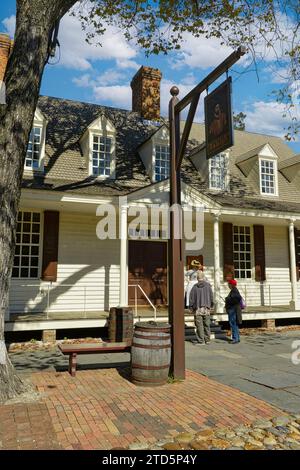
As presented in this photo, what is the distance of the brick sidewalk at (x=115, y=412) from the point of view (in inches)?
170

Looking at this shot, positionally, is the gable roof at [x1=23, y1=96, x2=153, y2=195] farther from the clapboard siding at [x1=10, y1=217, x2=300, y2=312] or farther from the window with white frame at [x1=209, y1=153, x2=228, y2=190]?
the window with white frame at [x1=209, y1=153, x2=228, y2=190]

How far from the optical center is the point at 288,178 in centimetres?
1752

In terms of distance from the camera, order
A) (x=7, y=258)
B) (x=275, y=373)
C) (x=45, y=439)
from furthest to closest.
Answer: (x=275, y=373) → (x=7, y=258) → (x=45, y=439)

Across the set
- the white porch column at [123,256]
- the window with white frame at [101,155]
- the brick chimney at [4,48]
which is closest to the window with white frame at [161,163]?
the window with white frame at [101,155]

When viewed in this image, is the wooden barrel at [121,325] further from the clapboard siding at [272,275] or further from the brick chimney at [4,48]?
the brick chimney at [4,48]

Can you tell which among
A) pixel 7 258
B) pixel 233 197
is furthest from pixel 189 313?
pixel 7 258

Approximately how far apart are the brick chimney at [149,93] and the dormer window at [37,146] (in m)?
5.63

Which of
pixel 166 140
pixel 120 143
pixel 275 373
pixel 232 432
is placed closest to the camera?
pixel 232 432

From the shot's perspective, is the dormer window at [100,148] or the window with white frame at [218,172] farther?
the window with white frame at [218,172]

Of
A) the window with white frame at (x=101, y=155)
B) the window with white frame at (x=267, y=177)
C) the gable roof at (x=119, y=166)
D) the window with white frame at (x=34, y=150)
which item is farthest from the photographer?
the window with white frame at (x=267, y=177)

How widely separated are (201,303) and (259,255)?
18.9 feet

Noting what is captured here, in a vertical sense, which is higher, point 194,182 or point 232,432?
point 194,182

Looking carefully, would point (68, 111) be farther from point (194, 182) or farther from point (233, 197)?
point (233, 197)
